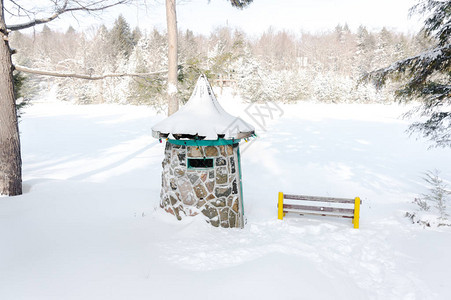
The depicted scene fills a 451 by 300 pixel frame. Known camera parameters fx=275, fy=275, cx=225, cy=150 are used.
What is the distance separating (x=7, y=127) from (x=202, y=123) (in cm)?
461

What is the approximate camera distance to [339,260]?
4.98 metres

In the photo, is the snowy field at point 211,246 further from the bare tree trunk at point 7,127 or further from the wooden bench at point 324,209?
the bare tree trunk at point 7,127

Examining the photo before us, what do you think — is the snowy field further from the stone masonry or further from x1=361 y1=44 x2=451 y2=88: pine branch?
x1=361 y1=44 x2=451 y2=88: pine branch

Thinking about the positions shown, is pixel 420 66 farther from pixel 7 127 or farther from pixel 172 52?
pixel 7 127

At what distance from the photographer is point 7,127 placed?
6.40 metres

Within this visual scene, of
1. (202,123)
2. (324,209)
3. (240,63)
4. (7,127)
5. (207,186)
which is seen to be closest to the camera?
(202,123)

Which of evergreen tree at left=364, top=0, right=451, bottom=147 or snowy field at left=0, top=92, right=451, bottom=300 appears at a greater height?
evergreen tree at left=364, top=0, right=451, bottom=147

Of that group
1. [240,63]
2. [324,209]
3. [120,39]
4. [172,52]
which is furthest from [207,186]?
[120,39]

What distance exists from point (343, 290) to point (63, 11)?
8801 mm

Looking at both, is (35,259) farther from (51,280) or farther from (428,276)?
(428,276)

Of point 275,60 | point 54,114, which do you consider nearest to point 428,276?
point 54,114

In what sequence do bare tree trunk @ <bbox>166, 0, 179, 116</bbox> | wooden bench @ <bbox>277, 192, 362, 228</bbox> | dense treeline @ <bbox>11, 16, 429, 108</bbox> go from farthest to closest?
dense treeline @ <bbox>11, 16, 429, 108</bbox> → bare tree trunk @ <bbox>166, 0, 179, 116</bbox> → wooden bench @ <bbox>277, 192, 362, 228</bbox>

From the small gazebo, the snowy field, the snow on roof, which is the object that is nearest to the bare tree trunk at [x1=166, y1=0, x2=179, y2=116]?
the snowy field

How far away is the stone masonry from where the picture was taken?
6090 mm
